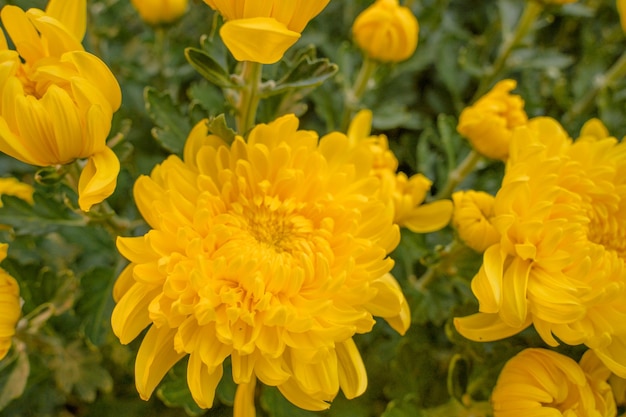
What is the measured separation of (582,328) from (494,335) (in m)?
0.11

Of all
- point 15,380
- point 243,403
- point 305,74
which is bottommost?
point 15,380

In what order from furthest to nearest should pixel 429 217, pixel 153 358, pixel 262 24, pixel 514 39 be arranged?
pixel 514 39 → pixel 429 217 → pixel 153 358 → pixel 262 24

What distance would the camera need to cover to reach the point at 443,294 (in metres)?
1.10

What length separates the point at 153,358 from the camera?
0.75 meters

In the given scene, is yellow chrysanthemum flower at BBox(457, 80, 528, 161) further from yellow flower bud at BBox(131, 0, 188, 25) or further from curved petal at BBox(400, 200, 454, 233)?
yellow flower bud at BBox(131, 0, 188, 25)

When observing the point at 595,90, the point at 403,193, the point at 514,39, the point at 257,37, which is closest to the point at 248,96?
the point at 257,37

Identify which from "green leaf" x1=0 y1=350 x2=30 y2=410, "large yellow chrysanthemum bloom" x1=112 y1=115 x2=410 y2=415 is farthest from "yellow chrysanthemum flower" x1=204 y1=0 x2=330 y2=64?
"green leaf" x1=0 y1=350 x2=30 y2=410

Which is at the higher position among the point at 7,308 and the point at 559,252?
the point at 559,252

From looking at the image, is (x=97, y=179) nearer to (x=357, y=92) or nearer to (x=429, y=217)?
(x=429, y=217)

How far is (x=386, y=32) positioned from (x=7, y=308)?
71cm

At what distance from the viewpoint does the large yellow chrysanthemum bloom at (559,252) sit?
0.77 m

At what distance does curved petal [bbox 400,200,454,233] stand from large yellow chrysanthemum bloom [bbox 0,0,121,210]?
459 millimetres

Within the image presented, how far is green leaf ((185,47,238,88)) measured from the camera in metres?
0.77

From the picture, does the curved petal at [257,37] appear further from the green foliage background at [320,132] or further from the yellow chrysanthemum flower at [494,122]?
the yellow chrysanthemum flower at [494,122]
